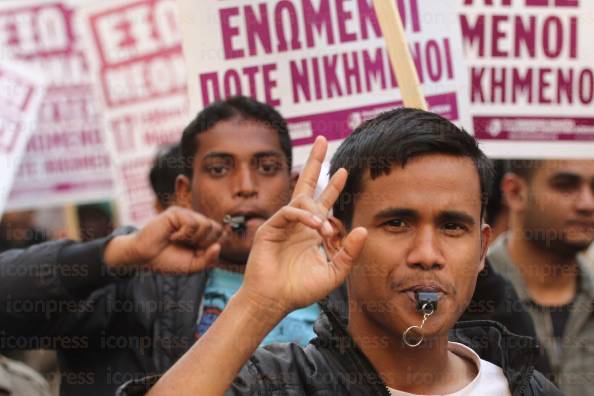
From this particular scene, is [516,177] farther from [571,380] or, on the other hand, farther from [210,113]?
[210,113]

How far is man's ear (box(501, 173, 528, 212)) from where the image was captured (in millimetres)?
4707

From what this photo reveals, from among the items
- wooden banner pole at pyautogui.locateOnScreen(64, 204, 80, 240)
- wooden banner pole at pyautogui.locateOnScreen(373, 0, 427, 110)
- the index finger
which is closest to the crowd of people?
the index finger

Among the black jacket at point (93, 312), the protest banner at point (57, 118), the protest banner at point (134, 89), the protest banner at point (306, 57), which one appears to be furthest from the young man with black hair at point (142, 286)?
the protest banner at point (57, 118)

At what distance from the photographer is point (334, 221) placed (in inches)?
97.8

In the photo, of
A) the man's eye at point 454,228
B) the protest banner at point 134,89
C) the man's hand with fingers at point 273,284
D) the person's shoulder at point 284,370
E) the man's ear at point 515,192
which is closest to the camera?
the man's hand with fingers at point 273,284

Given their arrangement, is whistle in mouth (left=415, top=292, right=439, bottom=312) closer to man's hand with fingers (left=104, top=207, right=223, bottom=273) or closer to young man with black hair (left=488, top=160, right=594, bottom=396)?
man's hand with fingers (left=104, top=207, right=223, bottom=273)

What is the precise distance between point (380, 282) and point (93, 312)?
1273 millimetres

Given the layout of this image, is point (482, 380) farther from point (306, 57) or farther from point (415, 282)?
point (306, 57)

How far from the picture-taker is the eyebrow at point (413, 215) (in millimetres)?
2330

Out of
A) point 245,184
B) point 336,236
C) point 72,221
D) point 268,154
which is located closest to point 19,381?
point 245,184

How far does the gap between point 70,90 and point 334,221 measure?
363 centimetres

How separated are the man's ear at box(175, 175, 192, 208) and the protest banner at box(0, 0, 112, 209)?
1911 mm

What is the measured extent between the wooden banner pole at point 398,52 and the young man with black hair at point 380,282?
0.65 metres

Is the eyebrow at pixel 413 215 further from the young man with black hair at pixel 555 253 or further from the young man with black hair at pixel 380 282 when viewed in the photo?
the young man with black hair at pixel 555 253
